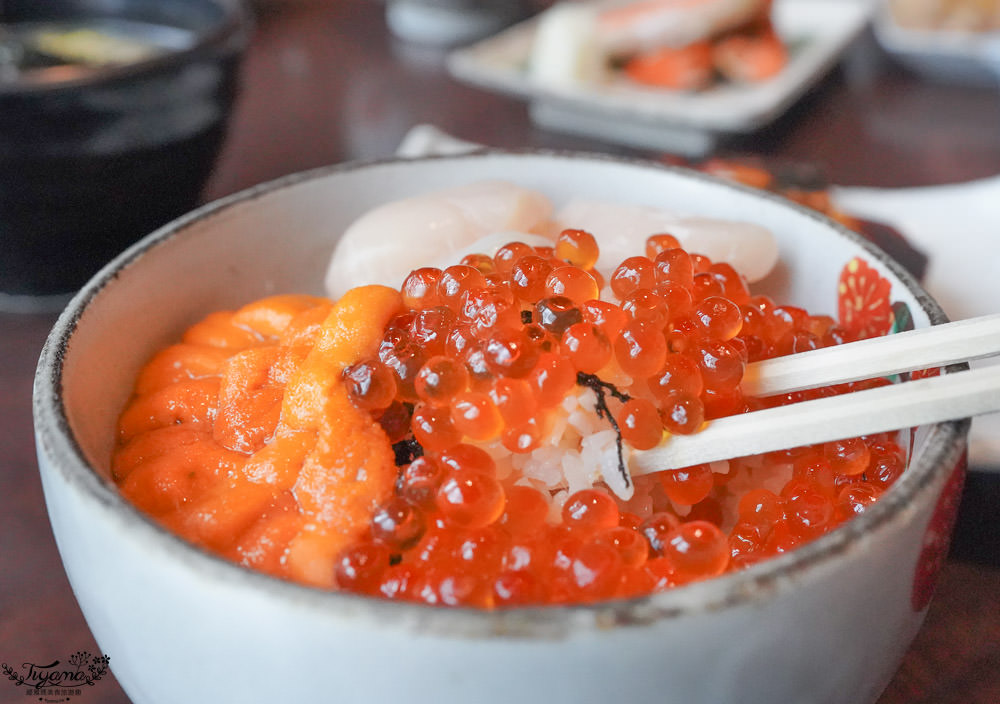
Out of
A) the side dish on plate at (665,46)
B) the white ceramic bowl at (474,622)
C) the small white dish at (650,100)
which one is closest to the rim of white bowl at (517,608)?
the white ceramic bowl at (474,622)

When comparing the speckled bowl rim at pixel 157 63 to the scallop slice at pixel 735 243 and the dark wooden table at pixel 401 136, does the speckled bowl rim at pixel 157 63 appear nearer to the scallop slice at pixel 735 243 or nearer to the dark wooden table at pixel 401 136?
the dark wooden table at pixel 401 136

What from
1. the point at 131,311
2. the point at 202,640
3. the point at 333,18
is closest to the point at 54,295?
the point at 131,311

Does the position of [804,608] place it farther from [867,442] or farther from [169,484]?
[169,484]

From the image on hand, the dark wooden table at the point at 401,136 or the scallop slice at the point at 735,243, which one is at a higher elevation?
the scallop slice at the point at 735,243

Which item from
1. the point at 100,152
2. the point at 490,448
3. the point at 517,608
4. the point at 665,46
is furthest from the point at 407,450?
the point at 665,46

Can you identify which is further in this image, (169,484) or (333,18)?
(333,18)
